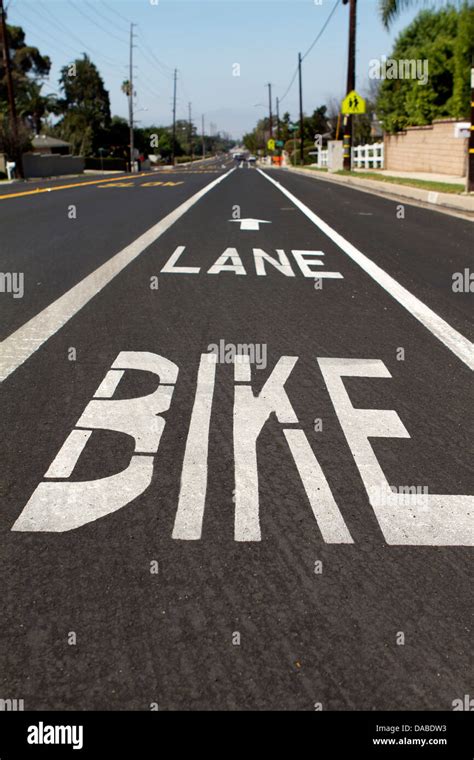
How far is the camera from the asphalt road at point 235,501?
223 cm

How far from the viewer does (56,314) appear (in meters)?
6.42

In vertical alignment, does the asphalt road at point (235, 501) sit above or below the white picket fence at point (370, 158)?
below

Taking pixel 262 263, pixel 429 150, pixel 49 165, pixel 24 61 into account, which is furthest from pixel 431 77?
pixel 24 61

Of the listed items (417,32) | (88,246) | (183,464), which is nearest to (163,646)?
(183,464)

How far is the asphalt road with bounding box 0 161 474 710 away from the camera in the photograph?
2.23m

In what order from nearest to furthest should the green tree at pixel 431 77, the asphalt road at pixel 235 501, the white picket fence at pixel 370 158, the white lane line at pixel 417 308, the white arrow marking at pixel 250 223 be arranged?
the asphalt road at pixel 235 501, the white lane line at pixel 417 308, the white arrow marking at pixel 250 223, the green tree at pixel 431 77, the white picket fence at pixel 370 158

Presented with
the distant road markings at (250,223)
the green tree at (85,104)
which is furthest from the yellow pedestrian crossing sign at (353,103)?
the green tree at (85,104)

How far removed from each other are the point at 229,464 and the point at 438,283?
507 cm

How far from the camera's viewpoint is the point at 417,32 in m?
46.7

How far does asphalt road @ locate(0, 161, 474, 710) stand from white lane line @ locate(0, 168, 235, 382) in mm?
35

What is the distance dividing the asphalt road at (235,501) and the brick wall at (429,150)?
25951mm
